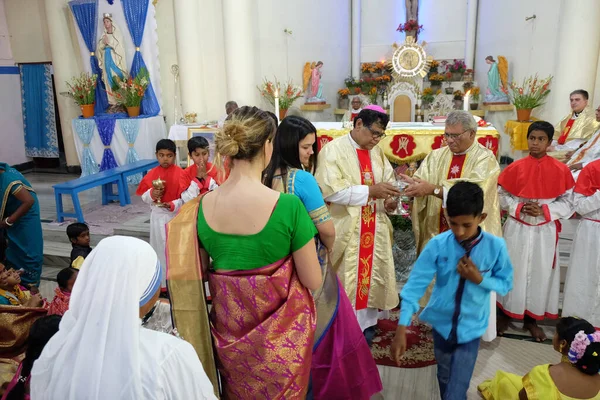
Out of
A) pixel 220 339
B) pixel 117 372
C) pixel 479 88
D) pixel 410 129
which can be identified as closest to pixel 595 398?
pixel 220 339

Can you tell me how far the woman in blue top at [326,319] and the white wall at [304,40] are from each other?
26.2 ft

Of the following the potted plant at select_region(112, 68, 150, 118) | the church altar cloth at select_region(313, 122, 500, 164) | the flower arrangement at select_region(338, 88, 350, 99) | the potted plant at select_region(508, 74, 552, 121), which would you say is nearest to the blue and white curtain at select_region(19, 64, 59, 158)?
the potted plant at select_region(112, 68, 150, 118)

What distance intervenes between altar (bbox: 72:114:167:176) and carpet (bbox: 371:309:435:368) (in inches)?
272

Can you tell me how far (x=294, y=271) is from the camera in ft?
6.27

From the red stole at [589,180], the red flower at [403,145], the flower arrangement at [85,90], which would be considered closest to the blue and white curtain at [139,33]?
the flower arrangement at [85,90]

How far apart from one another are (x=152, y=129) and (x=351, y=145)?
23.2ft

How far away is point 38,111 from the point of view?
431 inches

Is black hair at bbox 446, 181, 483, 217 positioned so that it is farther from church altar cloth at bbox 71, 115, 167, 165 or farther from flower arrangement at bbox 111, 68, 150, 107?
flower arrangement at bbox 111, 68, 150, 107

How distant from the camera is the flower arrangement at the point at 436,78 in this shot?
1129 cm

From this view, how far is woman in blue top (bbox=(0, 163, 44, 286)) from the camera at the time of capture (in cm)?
418

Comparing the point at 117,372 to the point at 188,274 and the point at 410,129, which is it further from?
the point at 410,129

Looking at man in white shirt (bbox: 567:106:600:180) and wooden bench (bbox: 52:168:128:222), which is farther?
wooden bench (bbox: 52:168:128:222)

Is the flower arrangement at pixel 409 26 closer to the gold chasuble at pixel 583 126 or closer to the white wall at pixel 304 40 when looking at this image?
the white wall at pixel 304 40

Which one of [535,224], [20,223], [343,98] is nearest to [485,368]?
[535,224]
